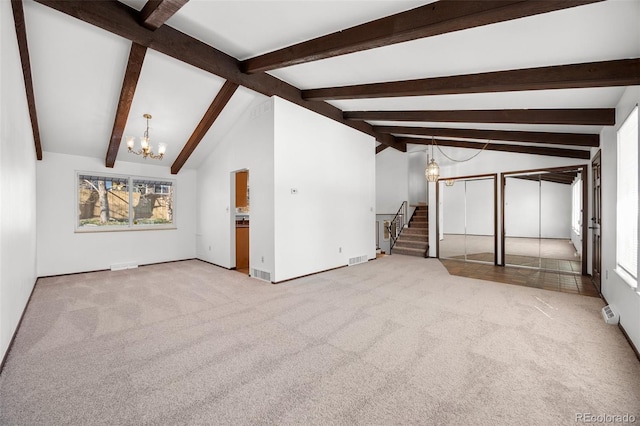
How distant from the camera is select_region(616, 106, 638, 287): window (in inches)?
109

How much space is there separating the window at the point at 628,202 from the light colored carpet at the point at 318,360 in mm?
744

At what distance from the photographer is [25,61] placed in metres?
3.41

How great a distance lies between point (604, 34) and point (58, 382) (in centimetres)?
534

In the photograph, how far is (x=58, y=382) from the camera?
210 cm

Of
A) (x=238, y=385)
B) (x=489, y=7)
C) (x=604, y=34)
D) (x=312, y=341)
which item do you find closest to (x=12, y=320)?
(x=238, y=385)

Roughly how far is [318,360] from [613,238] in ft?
13.5

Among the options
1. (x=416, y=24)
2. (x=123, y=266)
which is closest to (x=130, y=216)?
(x=123, y=266)

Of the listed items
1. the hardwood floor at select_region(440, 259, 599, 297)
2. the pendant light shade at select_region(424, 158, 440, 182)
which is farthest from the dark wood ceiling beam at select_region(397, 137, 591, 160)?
the hardwood floor at select_region(440, 259, 599, 297)

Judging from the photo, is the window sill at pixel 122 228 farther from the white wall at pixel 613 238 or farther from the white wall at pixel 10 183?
the white wall at pixel 613 238

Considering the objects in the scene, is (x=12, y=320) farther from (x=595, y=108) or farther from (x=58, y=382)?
(x=595, y=108)

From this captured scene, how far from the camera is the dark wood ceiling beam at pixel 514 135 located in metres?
4.65

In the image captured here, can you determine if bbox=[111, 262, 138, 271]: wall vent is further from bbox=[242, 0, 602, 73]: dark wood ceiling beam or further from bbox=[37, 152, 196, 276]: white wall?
bbox=[242, 0, 602, 73]: dark wood ceiling beam

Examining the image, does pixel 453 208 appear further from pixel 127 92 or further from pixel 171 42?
pixel 127 92

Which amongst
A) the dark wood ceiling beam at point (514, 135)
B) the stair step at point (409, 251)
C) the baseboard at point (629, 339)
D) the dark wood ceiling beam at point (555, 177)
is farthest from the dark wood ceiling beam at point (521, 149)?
the baseboard at point (629, 339)
